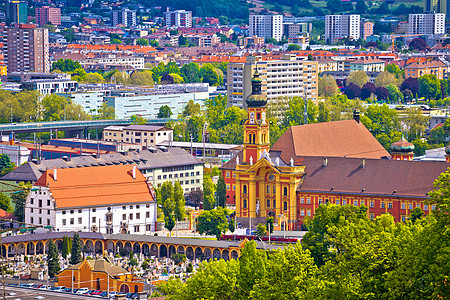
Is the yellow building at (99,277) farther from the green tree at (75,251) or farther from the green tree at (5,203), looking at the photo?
the green tree at (5,203)

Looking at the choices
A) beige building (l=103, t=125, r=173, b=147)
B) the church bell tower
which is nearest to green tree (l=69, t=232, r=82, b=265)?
the church bell tower

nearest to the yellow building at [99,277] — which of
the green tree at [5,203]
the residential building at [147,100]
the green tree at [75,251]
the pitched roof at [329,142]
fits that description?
the green tree at [75,251]

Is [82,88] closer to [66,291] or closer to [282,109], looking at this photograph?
[282,109]

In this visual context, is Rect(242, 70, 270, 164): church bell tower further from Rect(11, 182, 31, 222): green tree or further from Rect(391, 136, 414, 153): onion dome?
Rect(11, 182, 31, 222): green tree

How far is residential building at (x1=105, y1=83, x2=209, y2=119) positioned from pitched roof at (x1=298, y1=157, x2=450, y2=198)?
77809mm

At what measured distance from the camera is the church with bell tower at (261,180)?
9938 cm

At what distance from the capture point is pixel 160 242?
90625 millimetres

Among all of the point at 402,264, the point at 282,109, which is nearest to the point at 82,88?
the point at 282,109

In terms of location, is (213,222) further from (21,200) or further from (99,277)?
(99,277)

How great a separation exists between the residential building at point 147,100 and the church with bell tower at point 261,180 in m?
74.9

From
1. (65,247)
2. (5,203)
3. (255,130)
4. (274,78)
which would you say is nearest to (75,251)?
(65,247)

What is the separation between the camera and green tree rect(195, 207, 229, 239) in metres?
94.4

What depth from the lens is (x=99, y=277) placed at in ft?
261

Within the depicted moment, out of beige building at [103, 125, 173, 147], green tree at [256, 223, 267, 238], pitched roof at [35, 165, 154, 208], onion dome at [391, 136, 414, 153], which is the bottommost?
green tree at [256, 223, 267, 238]
